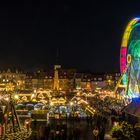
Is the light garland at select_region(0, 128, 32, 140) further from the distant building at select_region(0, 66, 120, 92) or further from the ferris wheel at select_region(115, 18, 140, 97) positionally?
the distant building at select_region(0, 66, 120, 92)

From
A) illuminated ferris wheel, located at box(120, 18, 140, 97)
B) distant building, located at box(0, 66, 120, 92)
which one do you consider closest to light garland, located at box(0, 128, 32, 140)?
illuminated ferris wheel, located at box(120, 18, 140, 97)

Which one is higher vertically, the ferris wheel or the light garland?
the ferris wheel

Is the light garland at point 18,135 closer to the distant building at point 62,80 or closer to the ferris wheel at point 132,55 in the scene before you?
the ferris wheel at point 132,55

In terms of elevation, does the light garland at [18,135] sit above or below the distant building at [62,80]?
below

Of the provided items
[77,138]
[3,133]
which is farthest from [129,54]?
[3,133]

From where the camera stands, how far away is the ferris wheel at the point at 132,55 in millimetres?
46312

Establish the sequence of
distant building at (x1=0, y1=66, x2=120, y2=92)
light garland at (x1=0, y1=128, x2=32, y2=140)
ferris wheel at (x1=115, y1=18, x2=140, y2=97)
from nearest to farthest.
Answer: light garland at (x1=0, y1=128, x2=32, y2=140) → ferris wheel at (x1=115, y1=18, x2=140, y2=97) → distant building at (x1=0, y1=66, x2=120, y2=92)

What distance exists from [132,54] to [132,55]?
192 millimetres

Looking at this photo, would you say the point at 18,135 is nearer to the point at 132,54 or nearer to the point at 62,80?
the point at 132,54

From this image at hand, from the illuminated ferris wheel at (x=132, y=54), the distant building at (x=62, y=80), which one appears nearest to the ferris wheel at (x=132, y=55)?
the illuminated ferris wheel at (x=132, y=54)

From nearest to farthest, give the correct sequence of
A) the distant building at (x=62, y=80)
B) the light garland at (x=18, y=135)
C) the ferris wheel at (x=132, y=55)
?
the light garland at (x=18, y=135), the ferris wheel at (x=132, y=55), the distant building at (x=62, y=80)

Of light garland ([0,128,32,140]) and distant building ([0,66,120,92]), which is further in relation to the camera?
distant building ([0,66,120,92])

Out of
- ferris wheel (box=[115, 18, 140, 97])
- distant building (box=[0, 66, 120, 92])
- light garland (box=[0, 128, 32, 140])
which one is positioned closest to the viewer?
light garland (box=[0, 128, 32, 140])

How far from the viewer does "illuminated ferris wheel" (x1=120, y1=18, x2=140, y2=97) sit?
46344 millimetres
